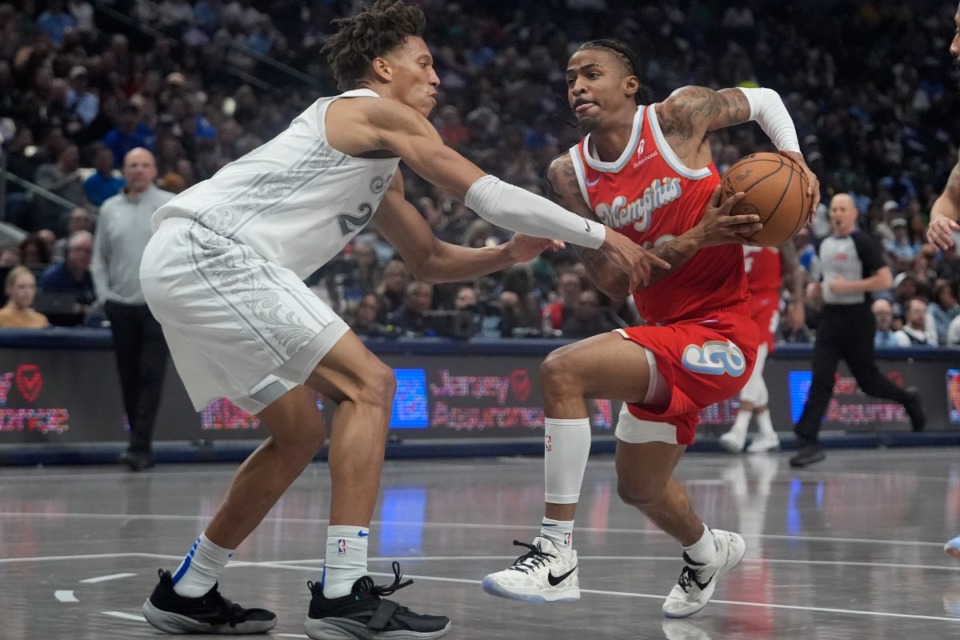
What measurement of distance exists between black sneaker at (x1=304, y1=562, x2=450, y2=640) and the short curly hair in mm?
1824

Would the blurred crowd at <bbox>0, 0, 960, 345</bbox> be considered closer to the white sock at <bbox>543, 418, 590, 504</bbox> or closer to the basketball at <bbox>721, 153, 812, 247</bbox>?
the basketball at <bbox>721, 153, 812, 247</bbox>

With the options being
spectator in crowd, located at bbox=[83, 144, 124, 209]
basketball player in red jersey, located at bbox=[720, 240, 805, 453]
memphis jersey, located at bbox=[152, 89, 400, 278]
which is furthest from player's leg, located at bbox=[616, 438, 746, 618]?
spectator in crowd, located at bbox=[83, 144, 124, 209]

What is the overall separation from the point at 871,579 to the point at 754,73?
73.8 ft

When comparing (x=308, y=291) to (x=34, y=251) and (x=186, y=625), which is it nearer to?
(x=186, y=625)

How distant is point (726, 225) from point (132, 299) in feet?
23.2

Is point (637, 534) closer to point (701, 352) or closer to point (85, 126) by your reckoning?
point (701, 352)

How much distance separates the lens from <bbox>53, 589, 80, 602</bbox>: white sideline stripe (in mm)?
5615

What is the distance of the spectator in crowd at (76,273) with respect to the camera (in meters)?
12.9

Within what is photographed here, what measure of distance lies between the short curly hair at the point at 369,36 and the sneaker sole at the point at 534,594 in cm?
184

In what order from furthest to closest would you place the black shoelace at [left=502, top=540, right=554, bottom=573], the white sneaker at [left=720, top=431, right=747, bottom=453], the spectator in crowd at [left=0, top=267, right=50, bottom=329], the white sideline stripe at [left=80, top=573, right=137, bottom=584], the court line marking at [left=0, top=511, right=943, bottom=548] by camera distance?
1. the white sneaker at [left=720, top=431, right=747, bottom=453]
2. the spectator in crowd at [left=0, top=267, right=50, bottom=329]
3. the court line marking at [left=0, top=511, right=943, bottom=548]
4. the white sideline stripe at [left=80, top=573, right=137, bottom=584]
5. the black shoelace at [left=502, top=540, right=554, bottom=573]

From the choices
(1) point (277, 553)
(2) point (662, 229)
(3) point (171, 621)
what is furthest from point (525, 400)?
(3) point (171, 621)

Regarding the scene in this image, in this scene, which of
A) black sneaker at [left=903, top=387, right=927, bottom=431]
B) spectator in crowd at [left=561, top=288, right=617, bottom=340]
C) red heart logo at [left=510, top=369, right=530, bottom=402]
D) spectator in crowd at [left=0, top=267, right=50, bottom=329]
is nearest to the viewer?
spectator in crowd at [left=0, top=267, right=50, bottom=329]

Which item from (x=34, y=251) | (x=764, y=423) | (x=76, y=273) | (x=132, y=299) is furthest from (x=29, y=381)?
(x=764, y=423)

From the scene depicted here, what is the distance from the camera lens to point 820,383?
1288cm
